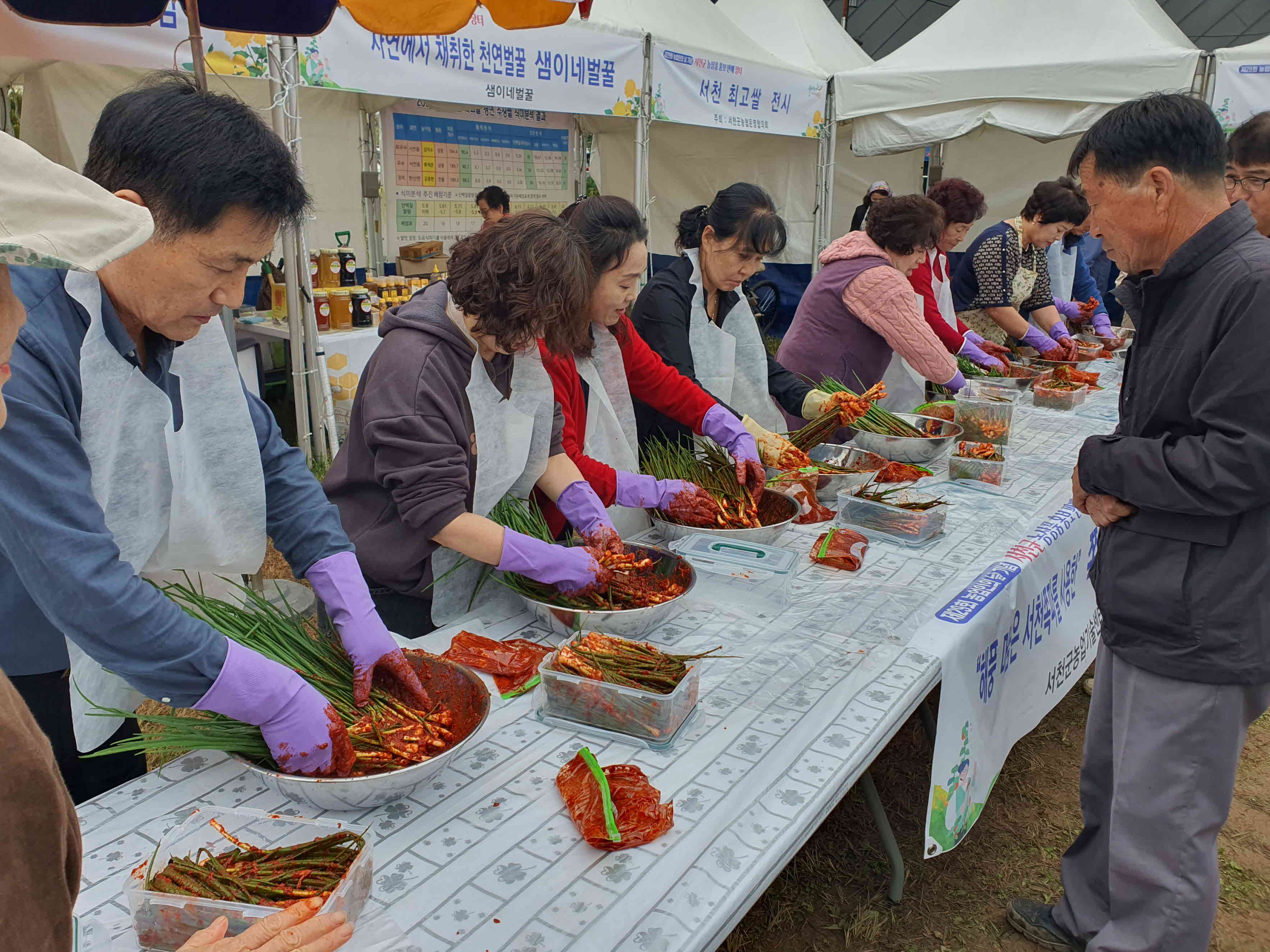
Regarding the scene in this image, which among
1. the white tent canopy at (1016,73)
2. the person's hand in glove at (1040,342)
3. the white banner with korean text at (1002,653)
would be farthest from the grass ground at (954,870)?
the white tent canopy at (1016,73)

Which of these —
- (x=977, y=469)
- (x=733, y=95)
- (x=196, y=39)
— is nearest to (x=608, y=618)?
(x=977, y=469)

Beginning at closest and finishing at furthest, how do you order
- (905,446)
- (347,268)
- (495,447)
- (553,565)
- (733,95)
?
(553,565), (495,447), (905,446), (347,268), (733,95)

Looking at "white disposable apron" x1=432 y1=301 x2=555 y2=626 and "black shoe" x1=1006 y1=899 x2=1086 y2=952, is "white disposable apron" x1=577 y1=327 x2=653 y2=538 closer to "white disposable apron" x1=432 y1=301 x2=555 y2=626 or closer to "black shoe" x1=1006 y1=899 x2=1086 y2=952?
"white disposable apron" x1=432 y1=301 x2=555 y2=626

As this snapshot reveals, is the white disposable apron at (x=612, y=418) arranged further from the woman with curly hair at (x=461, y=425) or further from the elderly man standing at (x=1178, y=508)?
the elderly man standing at (x=1178, y=508)

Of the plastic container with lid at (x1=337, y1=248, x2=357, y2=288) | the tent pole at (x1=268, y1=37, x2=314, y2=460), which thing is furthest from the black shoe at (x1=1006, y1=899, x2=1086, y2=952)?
the plastic container with lid at (x1=337, y1=248, x2=357, y2=288)

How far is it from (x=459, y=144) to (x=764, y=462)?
5476mm

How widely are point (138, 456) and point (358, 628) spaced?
491mm

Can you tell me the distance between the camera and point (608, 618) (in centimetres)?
191

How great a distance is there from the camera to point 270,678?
1378mm

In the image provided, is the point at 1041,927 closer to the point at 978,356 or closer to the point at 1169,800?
the point at 1169,800

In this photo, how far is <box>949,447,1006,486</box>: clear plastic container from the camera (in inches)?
124

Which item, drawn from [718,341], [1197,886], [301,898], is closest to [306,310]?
[718,341]

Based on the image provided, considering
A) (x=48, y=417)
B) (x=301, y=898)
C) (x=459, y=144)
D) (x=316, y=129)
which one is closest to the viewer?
(x=301, y=898)

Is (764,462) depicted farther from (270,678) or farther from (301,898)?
(301,898)
